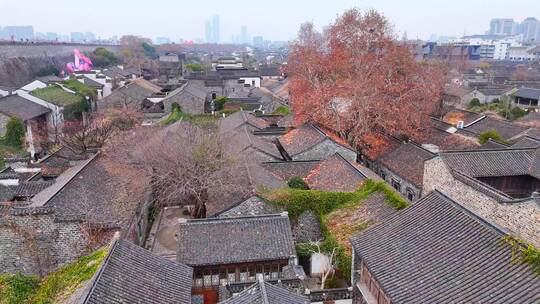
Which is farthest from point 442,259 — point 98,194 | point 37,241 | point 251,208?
point 98,194

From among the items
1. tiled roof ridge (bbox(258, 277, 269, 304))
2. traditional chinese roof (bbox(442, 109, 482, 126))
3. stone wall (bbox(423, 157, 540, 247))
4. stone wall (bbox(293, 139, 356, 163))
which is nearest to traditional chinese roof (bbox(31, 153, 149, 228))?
tiled roof ridge (bbox(258, 277, 269, 304))

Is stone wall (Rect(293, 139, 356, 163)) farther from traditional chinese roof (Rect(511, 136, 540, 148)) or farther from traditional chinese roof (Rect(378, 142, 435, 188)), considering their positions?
traditional chinese roof (Rect(511, 136, 540, 148))

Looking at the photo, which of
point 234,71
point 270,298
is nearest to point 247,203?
point 270,298

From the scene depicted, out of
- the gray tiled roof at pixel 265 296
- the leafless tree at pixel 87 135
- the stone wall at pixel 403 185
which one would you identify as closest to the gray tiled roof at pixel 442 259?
the gray tiled roof at pixel 265 296

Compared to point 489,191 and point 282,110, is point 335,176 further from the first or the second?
point 282,110

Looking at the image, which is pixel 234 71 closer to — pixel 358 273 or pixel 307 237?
pixel 307 237
